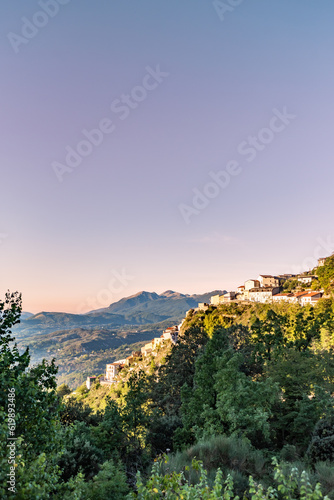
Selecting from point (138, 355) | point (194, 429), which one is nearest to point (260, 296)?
point (138, 355)

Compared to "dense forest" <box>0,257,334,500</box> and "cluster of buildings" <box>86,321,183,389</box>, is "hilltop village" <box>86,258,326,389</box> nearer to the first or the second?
"cluster of buildings" <box>86,321,183,389</box>

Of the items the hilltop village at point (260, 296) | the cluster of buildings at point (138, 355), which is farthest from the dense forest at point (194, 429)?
the cluster of buildings at point (138, 355)

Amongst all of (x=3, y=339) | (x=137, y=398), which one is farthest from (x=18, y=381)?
(x=137, y=398)

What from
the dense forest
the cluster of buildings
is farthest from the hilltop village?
the dense forest

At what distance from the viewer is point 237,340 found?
32438mm

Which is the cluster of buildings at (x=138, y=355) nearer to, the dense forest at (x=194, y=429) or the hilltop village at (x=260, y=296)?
the hilltop village at (x=260, y=296)

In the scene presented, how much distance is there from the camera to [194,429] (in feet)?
65.8

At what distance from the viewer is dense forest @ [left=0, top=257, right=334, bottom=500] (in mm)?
6690

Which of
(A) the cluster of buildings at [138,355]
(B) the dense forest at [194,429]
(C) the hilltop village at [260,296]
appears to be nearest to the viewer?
(B) the dense forest at [194,429]

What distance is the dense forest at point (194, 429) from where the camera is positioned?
21.9 ft

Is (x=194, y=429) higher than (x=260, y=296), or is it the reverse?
(x=260, y=296)

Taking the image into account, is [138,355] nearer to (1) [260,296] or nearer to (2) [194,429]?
(1) [260,296]

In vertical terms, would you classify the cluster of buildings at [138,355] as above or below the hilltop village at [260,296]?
below

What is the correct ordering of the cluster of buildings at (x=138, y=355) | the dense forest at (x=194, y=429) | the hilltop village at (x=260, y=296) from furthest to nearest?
1. the cluster of buildings at (x=138, y=355)
2. the hilltop village at (x=260, y=296)
3. the dense forest at (x=194, y=429)
